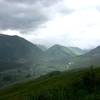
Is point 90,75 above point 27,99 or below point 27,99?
above

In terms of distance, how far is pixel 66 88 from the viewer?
317ft

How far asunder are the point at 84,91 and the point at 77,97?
605 centimetres

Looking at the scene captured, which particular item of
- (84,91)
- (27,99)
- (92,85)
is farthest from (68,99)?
(27,99)

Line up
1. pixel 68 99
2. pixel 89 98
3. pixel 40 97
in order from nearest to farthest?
pixel 89 98, pixel 68 99, pixel 40 97

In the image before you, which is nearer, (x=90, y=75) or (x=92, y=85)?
(x=92, y=85)

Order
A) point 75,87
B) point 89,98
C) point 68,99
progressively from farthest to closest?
point 75,87, point 68,99, point 89,98

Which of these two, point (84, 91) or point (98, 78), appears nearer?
point (84, 91)

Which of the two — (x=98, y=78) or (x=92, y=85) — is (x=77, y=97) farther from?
(x=98, y=78)

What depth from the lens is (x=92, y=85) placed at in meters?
93.2

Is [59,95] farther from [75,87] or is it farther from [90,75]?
[90,75]

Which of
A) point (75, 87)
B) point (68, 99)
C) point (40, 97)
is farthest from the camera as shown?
point (75, 87)

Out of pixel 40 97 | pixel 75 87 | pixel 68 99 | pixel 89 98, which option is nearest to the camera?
pixel 89 98

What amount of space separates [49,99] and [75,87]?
43.1 ft

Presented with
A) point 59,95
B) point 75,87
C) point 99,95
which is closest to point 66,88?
point 75,87
